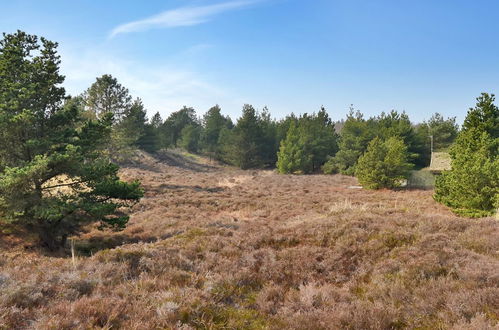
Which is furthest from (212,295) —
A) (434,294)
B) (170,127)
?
(170,127)

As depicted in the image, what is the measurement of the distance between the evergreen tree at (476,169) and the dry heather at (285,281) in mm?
7913

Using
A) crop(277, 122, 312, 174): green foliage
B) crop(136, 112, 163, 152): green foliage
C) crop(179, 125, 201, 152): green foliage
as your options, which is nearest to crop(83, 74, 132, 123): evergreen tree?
crop(136, 112, 163, 152): green foliage

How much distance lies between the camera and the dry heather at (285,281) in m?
4.27

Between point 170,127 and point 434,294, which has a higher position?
point 170,127

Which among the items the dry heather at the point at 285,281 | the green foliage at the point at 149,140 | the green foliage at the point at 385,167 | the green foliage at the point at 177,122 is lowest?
the dry heather at the point at 285,281

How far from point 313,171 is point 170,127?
4148 centimetres

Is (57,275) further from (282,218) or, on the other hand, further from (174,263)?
(282,218)

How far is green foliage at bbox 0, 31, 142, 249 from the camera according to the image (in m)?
11.0

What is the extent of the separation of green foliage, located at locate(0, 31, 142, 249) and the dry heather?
4.73m

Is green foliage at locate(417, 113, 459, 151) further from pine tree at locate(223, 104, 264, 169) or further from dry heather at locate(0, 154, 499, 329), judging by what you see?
dry heather at locate(0, 154, 499, 329)

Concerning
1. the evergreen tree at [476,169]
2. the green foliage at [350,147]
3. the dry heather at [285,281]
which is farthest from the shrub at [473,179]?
the green foliage at [350,147]

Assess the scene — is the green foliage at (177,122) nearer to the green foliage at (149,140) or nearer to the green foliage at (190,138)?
the green foliage at (190,138)

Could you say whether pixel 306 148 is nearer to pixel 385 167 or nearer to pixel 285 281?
pixel 385 167

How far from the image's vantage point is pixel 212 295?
16.9 feet
